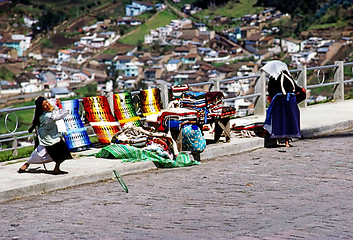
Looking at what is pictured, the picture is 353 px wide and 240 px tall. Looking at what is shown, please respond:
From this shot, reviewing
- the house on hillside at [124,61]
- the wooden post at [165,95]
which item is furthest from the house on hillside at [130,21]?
the wooden post at [165,95]

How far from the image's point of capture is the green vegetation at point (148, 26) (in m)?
181

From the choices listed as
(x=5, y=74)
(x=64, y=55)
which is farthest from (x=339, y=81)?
(x=64, y=55)

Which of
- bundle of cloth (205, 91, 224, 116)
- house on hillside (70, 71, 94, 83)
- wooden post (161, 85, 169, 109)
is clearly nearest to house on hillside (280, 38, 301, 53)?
house on hillside (70, 71, 94, 83)

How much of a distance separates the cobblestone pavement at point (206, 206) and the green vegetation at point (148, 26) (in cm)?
17037

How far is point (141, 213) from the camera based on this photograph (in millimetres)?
6828

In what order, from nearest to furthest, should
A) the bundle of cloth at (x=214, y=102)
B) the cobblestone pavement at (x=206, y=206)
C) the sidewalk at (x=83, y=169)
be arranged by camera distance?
the cobblestone pavement at (x=206, y=206) → the sidewalk at (x=83, y=169) → the bundle of cloth at (x=214, y=102)

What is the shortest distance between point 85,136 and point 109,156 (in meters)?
1.06

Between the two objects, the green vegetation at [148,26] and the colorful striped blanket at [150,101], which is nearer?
the colorful striped blanket at [150,101]

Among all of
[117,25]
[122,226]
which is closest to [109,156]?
[122,226]

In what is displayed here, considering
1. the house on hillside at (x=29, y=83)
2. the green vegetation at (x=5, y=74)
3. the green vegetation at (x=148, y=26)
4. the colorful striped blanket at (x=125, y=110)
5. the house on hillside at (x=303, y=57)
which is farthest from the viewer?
the green vegetation at (x=148, y=26)

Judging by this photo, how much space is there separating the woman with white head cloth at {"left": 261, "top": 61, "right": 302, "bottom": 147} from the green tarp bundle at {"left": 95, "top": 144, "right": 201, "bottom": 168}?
2113mm

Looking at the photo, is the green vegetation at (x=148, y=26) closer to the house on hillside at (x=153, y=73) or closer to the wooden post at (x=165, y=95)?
the house on hillside at (x=153, y=73)

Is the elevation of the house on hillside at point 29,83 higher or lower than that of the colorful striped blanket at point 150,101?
lower

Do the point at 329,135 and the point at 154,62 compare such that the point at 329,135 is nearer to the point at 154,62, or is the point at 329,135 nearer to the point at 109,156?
the point at 109,156
